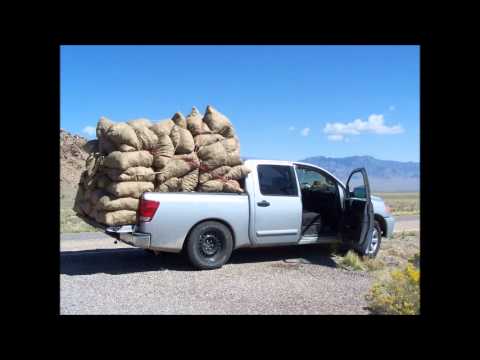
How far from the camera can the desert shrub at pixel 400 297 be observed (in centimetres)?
557

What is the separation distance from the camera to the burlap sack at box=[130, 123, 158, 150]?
756 centimetres

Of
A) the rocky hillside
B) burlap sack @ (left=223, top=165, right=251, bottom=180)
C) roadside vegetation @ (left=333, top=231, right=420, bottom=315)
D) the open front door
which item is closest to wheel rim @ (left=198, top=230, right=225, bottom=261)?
burlap sack @ (left=223, top=165, right=251, bottom=180)

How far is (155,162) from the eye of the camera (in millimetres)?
7707

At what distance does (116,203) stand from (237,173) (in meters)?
2.11

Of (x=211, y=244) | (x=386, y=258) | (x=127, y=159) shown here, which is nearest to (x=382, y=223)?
(x=386, y=258)

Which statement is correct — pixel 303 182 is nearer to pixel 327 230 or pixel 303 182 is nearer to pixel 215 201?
pixel 327 230

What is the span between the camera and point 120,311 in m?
5.79

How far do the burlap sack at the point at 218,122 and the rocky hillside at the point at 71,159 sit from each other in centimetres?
6292

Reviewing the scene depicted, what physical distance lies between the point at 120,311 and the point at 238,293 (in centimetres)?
164

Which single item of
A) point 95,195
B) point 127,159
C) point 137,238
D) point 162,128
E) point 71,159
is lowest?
point 137,238

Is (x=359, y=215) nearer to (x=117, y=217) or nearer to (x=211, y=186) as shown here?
(x=211, y=186)

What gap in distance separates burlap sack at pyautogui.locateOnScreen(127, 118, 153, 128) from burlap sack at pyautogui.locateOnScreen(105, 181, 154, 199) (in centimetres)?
98
